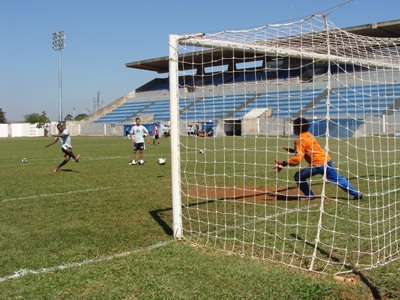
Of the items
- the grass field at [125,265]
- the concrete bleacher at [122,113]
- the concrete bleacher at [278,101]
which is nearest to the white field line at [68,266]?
the grass field at [125,265]

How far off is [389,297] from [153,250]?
2.79m

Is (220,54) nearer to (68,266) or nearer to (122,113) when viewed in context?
(68,266)

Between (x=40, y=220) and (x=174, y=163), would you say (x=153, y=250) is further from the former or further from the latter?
(x=40, y=220)

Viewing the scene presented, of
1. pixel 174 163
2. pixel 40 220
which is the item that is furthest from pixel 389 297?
pixel 40 220

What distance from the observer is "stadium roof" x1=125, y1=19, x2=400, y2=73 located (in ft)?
25.0

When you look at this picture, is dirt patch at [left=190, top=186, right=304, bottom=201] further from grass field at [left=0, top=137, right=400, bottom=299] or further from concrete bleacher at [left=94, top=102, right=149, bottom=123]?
concrete bleacher at [left=94, top=102, right=149, bottom=123]

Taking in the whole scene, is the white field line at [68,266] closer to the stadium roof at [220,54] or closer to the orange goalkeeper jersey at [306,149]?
the stadium roof at [220,54]

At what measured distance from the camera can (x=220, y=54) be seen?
7.99m

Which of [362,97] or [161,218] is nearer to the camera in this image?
[161,218]

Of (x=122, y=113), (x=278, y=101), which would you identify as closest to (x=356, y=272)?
(x=278, y=101)

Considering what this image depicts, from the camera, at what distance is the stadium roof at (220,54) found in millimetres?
7611

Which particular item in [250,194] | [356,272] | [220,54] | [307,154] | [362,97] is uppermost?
[220,54]

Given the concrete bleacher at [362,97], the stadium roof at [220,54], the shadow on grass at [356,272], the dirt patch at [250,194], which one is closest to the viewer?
the shadow on grass at [356,272]

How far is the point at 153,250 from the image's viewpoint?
592 cm
